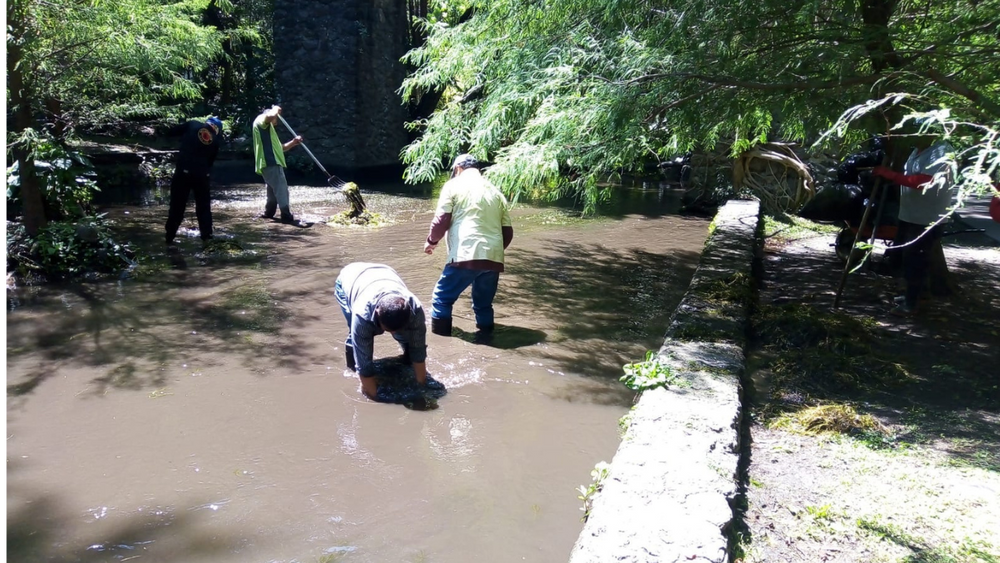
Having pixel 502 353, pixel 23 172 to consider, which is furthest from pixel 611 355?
pixel 23 172

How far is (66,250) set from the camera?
309 inches

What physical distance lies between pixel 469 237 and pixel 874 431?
10.7 ft

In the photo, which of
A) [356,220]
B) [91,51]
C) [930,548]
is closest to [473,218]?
[930,548]

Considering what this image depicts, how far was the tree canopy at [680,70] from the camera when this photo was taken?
17.9 ft

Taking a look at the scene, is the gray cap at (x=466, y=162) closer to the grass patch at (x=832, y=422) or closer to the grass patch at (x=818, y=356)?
the grass patch at (x=818, y=356)

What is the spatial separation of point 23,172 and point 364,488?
5969mm

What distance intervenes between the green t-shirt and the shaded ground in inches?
269

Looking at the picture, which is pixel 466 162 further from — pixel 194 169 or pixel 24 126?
pixel 24 126

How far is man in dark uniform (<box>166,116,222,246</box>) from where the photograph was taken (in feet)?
30.2

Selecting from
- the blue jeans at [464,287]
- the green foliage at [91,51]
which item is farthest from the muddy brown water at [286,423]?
the green foliage at [91,51]

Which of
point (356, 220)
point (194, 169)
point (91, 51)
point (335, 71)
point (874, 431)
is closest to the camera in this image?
point (874, 431)

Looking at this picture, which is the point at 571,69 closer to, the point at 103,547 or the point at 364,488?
the point at 364,488

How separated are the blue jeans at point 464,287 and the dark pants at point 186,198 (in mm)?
4389

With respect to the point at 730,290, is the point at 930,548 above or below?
below
